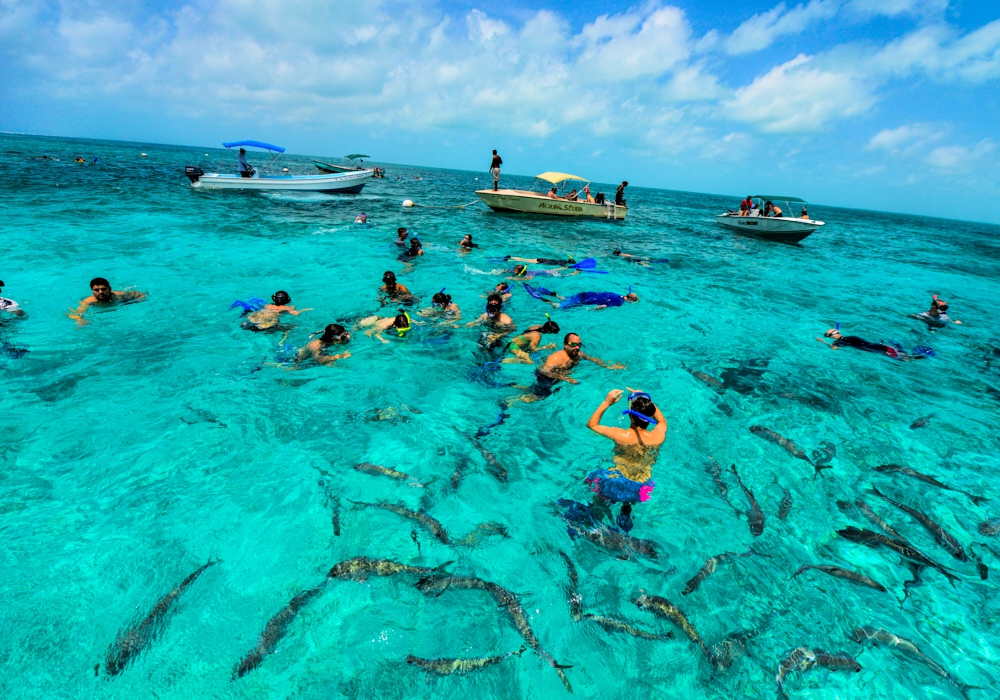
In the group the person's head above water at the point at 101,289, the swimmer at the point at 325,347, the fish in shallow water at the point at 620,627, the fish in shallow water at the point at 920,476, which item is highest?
the person's head above water at the point at 101,289

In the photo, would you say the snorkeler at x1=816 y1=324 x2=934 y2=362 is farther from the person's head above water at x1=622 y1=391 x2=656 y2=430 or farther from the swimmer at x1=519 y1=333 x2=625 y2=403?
the person's head above water at x1=622 y1=391 x2=656 y2=430

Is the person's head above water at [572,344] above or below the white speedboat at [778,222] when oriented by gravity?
below

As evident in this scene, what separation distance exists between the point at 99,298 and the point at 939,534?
1913 centimetres

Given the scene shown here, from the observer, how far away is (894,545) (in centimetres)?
580

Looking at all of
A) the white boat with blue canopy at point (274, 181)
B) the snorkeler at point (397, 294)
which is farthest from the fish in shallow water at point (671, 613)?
the white boat with blue canopy at point (274, 181)

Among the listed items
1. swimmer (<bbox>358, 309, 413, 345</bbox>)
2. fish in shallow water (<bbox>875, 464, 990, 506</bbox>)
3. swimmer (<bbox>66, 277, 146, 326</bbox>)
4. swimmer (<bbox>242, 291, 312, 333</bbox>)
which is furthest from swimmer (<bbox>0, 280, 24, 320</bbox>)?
fish in shallow water (<bbox>875, 464, 990, 506</bbox>)

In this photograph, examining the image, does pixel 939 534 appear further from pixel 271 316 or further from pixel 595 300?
pixel 271 316

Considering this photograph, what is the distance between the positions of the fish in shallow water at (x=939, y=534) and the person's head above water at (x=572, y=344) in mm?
5980

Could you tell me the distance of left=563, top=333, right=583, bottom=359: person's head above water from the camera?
30.3ft

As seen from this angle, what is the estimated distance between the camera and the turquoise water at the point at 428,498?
4.21m

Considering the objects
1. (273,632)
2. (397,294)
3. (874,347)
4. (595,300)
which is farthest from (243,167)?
(874,347)

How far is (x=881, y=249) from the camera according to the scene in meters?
42.1

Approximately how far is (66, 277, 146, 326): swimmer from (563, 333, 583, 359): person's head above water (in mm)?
12472

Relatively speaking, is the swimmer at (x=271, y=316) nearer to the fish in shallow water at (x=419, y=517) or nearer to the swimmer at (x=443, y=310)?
the swimmer at (x=443, y=310)
